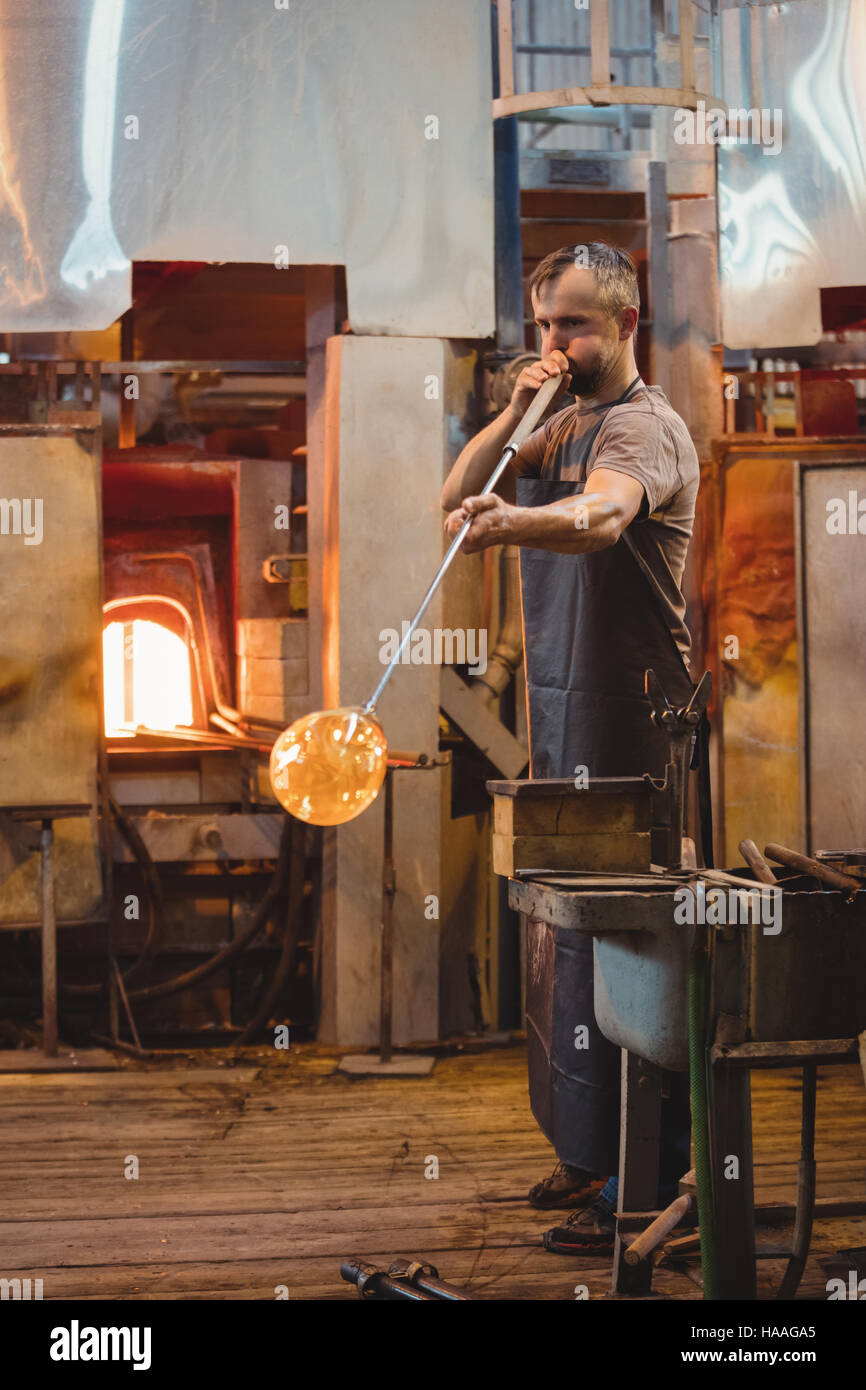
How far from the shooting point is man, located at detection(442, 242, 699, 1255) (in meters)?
3.82

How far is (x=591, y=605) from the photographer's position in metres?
3.99

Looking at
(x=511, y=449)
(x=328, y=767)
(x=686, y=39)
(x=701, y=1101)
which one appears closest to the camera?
(x=701, y=1101)

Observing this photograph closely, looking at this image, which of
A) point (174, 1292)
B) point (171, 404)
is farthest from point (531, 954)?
point (171, 404)

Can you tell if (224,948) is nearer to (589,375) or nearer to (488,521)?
(589,375)

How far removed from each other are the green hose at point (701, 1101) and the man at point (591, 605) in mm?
917

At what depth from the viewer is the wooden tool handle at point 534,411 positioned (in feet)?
11.4

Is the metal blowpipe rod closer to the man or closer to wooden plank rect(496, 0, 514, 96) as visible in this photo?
the man

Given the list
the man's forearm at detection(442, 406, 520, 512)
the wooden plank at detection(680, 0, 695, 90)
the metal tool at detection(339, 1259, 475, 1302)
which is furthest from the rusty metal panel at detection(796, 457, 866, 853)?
the metal tool at detection(339, 1259, 475, 1302)

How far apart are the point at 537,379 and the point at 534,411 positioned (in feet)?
0.69

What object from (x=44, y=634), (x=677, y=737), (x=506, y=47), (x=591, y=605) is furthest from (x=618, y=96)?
(x=677, y=737)

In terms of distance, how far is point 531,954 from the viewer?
448 centimetres

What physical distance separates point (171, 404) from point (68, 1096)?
223 inches

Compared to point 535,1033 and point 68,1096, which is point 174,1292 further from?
point 68,1096

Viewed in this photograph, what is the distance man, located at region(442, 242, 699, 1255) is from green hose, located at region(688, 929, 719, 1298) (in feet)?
3.01
